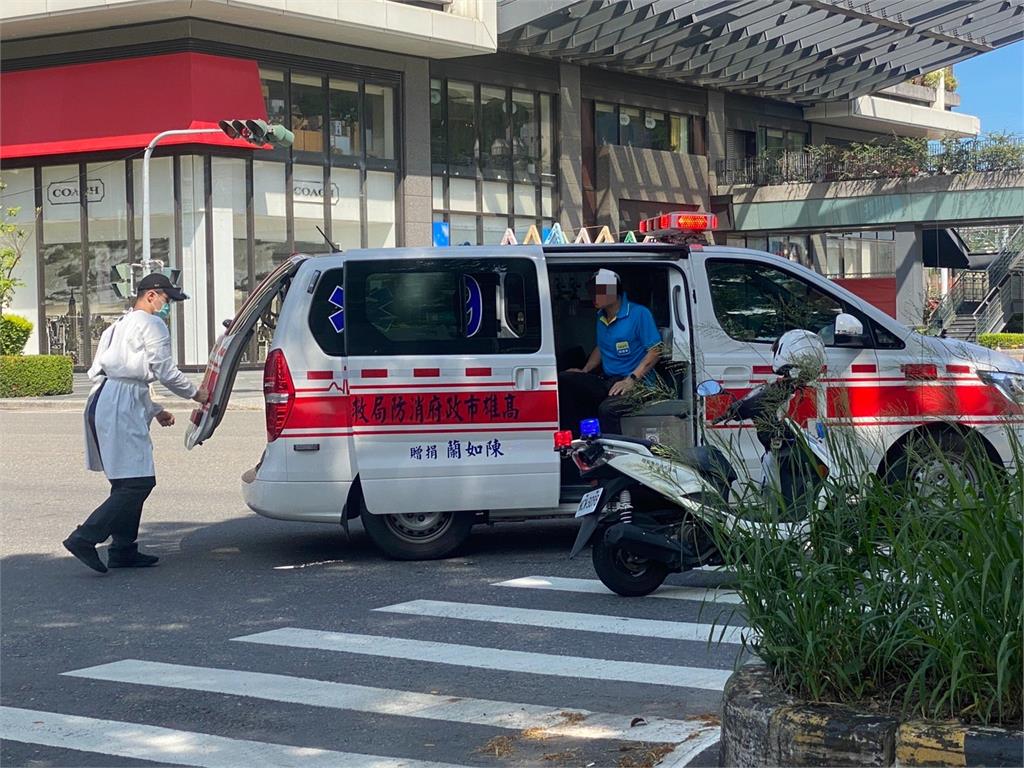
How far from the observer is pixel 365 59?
37969mm

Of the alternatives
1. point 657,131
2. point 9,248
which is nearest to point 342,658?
point 9,248

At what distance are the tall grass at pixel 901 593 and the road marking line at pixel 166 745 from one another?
146 centimetres

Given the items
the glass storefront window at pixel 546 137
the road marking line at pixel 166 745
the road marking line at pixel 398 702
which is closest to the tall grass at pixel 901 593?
the road marking line at pixel 398 702

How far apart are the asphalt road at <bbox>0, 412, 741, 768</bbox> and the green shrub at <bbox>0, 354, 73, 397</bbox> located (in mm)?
19703

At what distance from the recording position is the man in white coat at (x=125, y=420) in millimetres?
9070

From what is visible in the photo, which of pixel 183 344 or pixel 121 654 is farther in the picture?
pixel 183 344

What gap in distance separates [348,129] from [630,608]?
3159 centimetres

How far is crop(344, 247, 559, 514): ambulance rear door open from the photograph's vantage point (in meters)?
9.22

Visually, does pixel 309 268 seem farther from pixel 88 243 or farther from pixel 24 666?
pixel 88 243

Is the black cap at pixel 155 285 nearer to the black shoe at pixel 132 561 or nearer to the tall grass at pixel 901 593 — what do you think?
the black shoe at pixel 132 561

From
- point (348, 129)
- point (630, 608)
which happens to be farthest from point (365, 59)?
point (630, 608)

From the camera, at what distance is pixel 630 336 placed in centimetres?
1009

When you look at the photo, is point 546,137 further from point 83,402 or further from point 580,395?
point 580,395

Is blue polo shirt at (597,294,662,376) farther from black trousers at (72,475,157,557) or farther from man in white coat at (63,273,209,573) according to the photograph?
black trousers at (72,475,157,557)
